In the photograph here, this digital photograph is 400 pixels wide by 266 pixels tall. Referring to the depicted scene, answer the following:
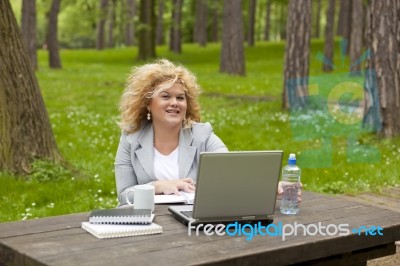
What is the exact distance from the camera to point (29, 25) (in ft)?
74.5

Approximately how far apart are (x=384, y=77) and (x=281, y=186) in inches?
274

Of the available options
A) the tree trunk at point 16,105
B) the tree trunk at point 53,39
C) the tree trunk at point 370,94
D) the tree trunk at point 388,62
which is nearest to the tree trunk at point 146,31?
the tree trunk at point 53,39

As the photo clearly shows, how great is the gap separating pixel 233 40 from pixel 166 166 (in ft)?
64.1

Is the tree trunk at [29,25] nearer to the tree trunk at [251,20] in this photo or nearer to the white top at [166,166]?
the tree trunk at [251,20]

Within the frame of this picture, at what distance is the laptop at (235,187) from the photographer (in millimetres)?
3572

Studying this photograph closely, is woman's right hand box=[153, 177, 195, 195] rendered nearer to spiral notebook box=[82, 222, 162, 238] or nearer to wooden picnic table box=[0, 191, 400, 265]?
wooden picnic table box=[0, 191, 400, 265]

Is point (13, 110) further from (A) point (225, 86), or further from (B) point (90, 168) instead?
(A) point (225, 86)

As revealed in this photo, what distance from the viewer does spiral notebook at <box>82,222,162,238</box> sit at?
3.45 metres

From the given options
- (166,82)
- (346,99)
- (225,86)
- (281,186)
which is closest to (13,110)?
(166,82)

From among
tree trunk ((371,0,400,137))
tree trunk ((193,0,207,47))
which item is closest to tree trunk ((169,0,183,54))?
tree trunk ((193,0,207,47))

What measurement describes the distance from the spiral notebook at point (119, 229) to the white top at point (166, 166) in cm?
104

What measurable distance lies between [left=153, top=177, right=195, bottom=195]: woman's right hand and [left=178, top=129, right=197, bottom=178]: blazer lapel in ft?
0.65

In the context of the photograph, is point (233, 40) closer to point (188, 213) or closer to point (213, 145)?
point (213, 145)

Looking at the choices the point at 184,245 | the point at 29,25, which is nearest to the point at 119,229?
the point at 184,245
